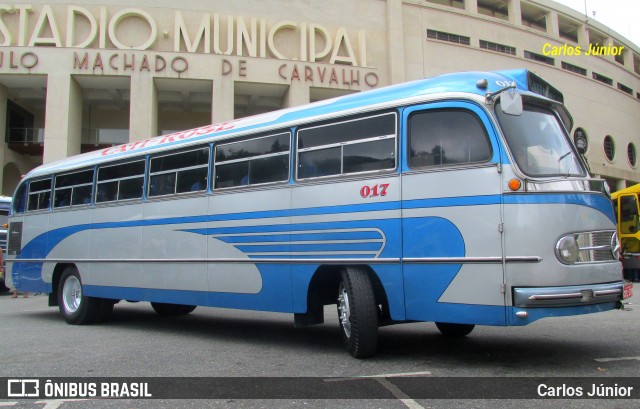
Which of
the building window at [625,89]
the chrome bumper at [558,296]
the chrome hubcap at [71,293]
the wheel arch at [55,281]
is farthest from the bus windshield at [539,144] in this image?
the building window at [625,89]

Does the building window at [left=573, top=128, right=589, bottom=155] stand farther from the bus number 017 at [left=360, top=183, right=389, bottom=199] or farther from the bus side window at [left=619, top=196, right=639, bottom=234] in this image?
the bus side window at [left=619, top=196, right=639, bottom=234]

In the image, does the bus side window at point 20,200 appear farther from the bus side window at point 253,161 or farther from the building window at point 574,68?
the building window at point 574,68

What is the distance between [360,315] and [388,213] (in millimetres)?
1209

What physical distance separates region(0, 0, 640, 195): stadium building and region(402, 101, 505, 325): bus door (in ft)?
74.8

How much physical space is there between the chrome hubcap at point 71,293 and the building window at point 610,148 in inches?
1686

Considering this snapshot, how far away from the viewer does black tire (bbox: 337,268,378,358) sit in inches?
238

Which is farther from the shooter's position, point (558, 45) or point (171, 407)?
point (558, 45)

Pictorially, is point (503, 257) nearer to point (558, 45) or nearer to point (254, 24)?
point (254, 24)

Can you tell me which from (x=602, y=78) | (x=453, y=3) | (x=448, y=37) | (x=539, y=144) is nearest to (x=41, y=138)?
(x=448, y=37)

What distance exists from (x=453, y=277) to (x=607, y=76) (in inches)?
1799

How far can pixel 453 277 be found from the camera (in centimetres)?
555

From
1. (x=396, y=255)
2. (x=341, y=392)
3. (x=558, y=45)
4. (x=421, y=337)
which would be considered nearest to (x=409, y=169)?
(x=396, y=255)

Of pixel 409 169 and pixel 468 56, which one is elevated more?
pixel 468 56

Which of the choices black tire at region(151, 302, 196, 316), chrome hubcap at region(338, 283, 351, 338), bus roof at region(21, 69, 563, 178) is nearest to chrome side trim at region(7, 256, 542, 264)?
chrome hubcap at region(338, 283, 351, 338)
